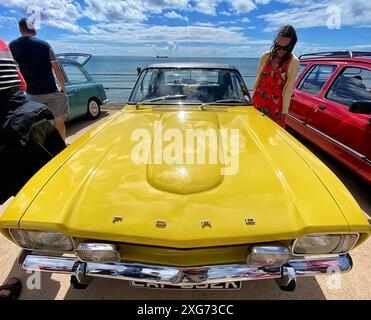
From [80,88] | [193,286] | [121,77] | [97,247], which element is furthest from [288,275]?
[121,77]

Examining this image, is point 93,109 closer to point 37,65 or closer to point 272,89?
point 37,65

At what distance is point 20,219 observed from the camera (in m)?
1.39

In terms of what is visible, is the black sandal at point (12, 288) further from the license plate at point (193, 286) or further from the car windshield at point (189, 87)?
the car windshield at point (189, 87)

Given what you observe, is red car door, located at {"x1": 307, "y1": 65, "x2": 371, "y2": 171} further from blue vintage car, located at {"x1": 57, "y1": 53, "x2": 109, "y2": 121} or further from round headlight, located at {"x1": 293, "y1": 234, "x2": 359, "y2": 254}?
blue vintage car, located at {"x1": 57, "y1": 53, "x2": 109, "y2": 121}

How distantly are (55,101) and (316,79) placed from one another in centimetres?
455

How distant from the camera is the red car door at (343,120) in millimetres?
3193

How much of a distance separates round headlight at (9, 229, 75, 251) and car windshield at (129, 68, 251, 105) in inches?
74.3

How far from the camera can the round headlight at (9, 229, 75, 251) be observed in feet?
4.68

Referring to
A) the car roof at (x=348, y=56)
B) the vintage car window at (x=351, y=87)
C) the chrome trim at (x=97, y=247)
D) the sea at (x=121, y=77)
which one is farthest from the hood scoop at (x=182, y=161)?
the car roof at (x=348, y=56)

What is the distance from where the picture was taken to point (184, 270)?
4.59 ft

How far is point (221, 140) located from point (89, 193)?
43.9 inches

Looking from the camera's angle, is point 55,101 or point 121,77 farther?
point 121,77

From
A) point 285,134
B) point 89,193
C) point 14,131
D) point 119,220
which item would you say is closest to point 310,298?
point 285,134
